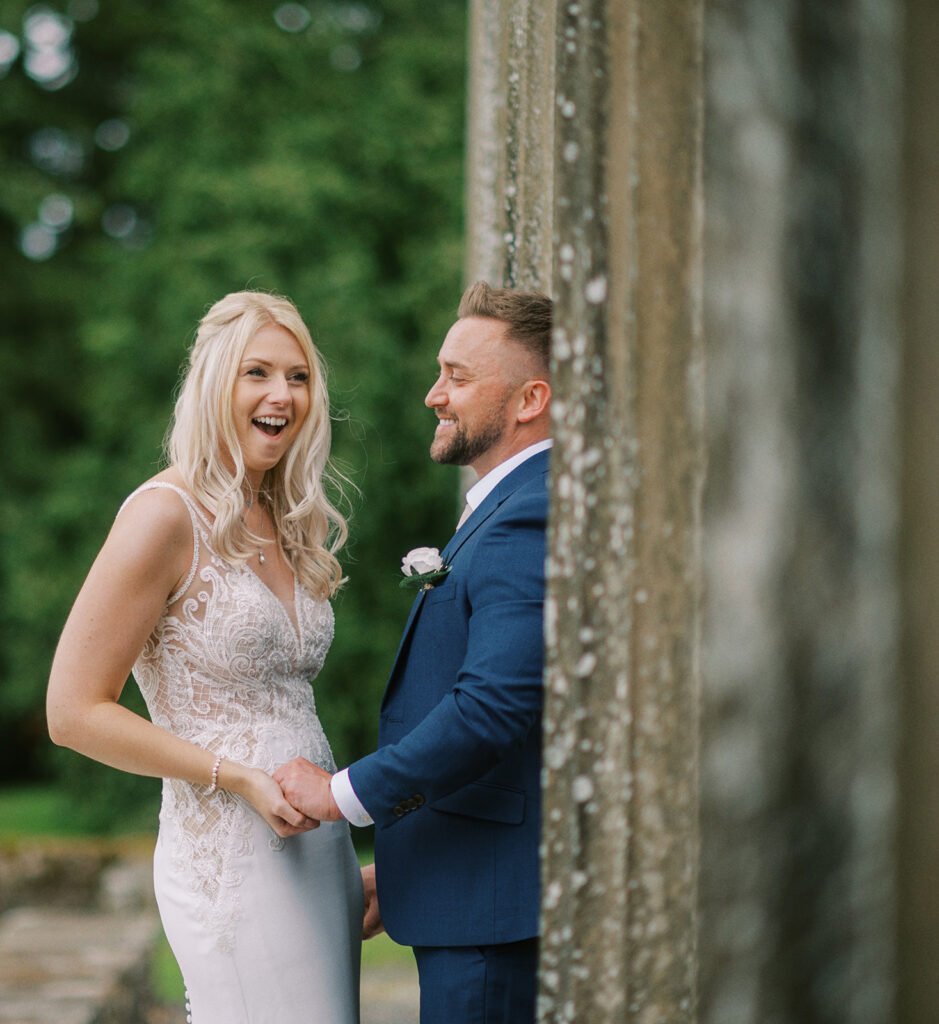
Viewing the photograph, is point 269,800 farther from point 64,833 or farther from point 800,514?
point 64,833

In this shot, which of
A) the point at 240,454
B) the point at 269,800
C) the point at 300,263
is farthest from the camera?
the point at 300,263

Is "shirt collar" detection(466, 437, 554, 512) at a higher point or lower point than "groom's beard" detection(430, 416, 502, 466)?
lower

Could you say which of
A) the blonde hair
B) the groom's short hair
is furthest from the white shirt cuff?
the groom's short hair

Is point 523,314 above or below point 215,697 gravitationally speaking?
above

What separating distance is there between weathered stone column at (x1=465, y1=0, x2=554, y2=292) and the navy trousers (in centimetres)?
170

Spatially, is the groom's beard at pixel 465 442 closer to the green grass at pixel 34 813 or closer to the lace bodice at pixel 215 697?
the lace bodice at pixel 215 697

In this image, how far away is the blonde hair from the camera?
2.64 m

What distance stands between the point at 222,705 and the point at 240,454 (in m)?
0.53

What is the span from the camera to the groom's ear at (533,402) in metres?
2.59

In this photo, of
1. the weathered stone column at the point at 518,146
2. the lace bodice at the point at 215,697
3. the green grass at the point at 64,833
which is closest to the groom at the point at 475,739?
the lace bodice at the point at 215,697

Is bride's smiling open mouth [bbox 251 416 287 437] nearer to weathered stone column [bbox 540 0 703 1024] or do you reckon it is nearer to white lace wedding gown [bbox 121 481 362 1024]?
white lace wedding gown [bbox 121 481 362 1024]

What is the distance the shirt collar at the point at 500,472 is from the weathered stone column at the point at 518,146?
854 mm

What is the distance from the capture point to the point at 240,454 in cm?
272

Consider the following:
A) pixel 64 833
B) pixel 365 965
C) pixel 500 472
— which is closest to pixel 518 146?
pixel 500 472
